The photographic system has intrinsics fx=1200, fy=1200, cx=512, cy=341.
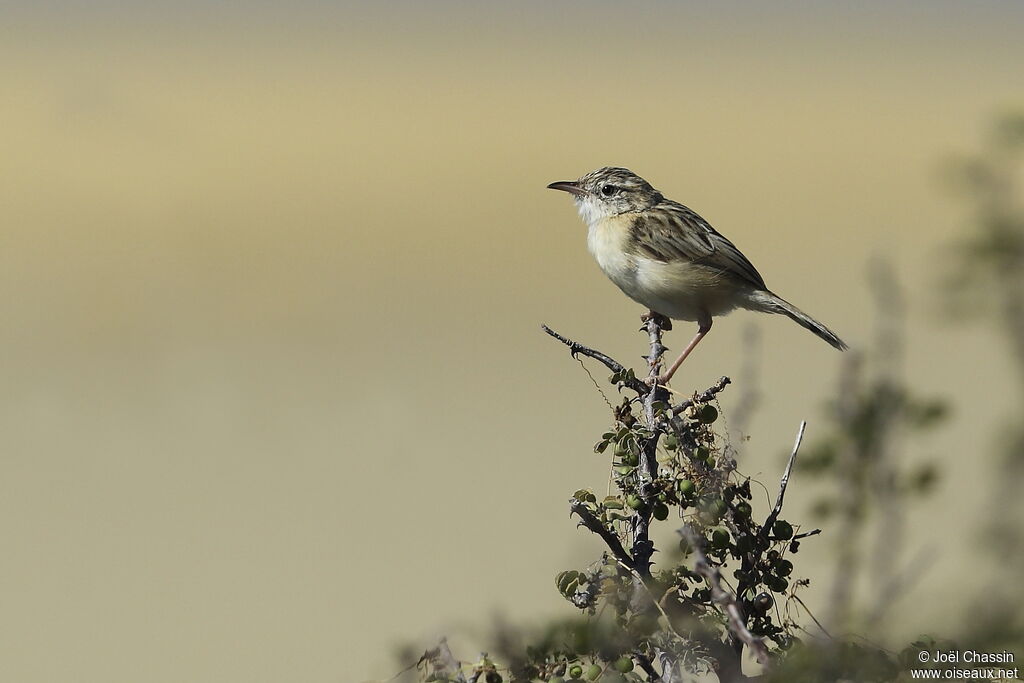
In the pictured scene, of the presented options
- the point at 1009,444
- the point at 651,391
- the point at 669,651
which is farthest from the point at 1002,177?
the point at 669,651

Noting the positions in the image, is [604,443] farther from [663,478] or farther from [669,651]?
[669,651]

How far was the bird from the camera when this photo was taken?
275 inches

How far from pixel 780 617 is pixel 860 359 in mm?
1351

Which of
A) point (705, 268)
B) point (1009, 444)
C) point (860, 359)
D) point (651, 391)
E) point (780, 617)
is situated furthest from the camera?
point (705, 268)

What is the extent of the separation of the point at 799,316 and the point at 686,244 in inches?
31.5

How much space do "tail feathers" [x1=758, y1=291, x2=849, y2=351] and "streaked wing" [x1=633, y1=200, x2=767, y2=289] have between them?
0.13 m

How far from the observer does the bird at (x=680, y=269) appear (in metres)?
6.99

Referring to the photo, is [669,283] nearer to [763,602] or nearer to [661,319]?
[661,319]

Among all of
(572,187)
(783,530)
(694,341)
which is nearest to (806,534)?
(783,530)

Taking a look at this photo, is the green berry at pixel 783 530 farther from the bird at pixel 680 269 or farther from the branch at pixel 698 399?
the bird at pixel 680 269

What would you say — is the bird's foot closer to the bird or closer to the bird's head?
the bird

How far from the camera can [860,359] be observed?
2018mm

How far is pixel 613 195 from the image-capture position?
7.82 metres

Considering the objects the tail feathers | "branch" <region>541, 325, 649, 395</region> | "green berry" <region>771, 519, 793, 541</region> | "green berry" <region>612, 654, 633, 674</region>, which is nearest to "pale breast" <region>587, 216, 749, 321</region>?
the tail feathers
